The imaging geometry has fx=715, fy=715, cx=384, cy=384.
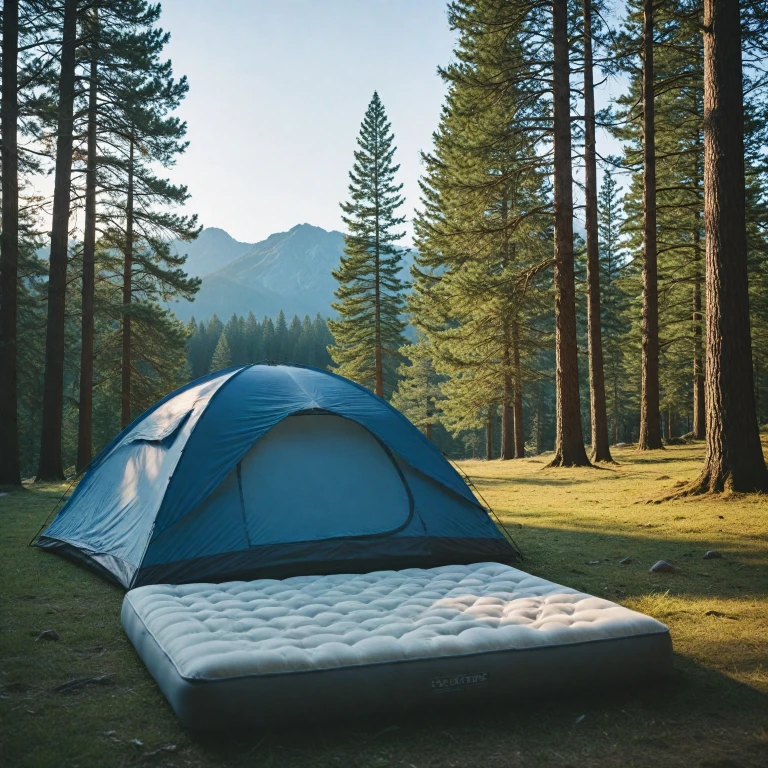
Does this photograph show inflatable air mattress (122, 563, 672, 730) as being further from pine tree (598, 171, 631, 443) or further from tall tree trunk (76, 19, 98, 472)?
pine tree (598, 171, 631, 443)

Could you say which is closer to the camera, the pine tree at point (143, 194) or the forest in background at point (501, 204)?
the forest in background at point (501, 204)

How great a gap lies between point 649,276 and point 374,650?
560 inches

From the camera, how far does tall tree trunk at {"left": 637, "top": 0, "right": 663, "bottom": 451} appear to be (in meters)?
14.8

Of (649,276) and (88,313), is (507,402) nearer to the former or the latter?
(649,276)

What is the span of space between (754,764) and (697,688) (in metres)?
0.74

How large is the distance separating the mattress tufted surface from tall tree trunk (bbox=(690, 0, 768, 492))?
414 centimetres

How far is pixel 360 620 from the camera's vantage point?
3.80 meters

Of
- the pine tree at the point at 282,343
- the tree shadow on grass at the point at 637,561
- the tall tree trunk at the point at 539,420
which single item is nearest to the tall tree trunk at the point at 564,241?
the tree shadow on grass at the point at 637,561

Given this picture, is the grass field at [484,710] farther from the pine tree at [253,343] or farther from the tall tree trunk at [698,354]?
the pine tree at [253,343]

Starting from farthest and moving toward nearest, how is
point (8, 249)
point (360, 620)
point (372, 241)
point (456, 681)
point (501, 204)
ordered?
point (372, 241) → point (501, 204) → point (8, 249) → point (360, 620) → point (456, 681)

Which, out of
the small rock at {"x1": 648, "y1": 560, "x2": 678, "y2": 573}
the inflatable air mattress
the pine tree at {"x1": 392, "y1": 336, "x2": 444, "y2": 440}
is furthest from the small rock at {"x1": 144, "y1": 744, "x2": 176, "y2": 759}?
the pine tree at {"x1": 392, "y1": 336, "x2": 444, "y2": 440}

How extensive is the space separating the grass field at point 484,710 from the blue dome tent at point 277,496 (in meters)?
0.48

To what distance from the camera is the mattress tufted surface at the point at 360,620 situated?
10.1 feet

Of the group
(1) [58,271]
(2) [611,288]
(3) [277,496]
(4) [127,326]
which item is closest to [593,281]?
(1) [58,271]
